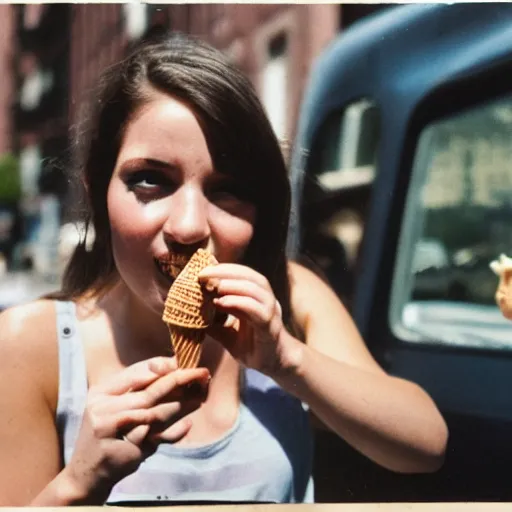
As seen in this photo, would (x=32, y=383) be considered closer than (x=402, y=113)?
Yes

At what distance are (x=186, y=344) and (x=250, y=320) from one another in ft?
0.60

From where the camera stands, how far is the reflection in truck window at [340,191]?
2.31 m

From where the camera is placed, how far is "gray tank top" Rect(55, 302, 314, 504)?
6.79 feet

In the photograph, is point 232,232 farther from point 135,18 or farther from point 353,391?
point 135,18

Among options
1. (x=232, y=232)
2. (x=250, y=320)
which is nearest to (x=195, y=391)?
(x=250, y=320)

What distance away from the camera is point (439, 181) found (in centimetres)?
239

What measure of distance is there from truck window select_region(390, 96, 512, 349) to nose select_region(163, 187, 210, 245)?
0.71m

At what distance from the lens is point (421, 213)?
7.84ft

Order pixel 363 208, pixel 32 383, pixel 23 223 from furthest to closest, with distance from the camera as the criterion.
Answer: pixel 363 208 → pixel 23 223 → pixel 32 383

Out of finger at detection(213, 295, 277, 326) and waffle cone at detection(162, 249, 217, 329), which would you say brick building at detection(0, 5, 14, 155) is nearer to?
waffle cone at detection(162, 249, 217, 329)

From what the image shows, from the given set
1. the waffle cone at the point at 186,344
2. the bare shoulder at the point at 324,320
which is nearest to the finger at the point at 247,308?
the waffle cone at the point at 186,344

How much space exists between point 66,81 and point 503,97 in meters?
1.33

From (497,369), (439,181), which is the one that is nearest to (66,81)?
(439,181)

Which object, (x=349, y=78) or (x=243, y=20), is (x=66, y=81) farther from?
(x=349, y=78)
